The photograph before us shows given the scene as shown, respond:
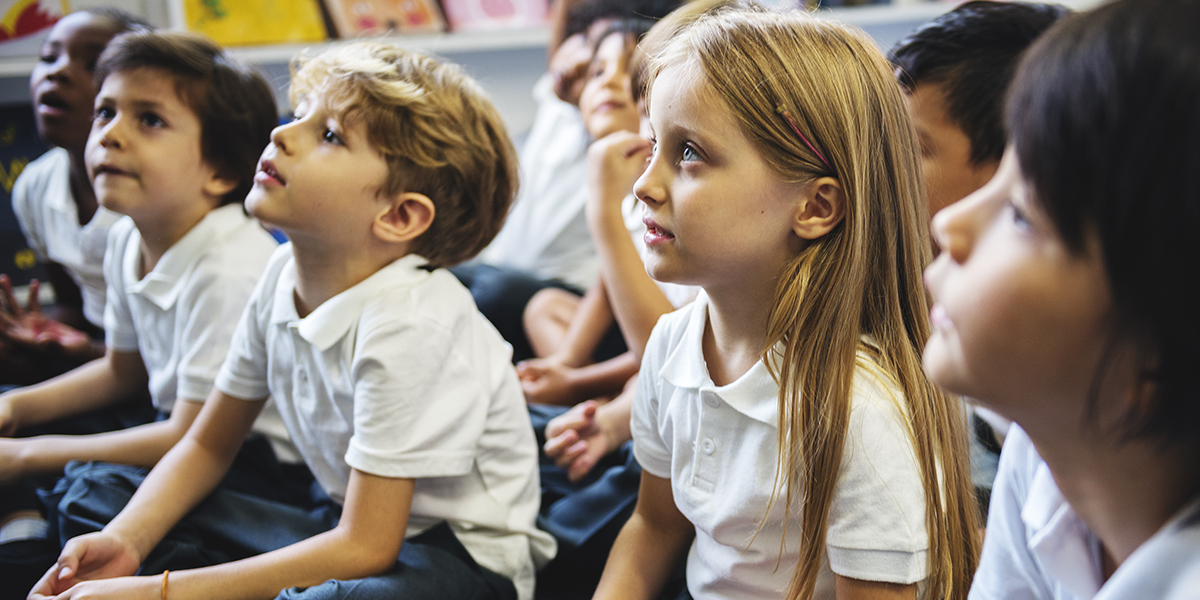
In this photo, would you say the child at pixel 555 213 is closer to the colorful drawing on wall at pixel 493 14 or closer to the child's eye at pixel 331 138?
the colorful drawing on wall at pixel 493 14

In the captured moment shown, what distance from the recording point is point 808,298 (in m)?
0.66

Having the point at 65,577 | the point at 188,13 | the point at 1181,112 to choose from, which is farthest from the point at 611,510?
the point at 188,13

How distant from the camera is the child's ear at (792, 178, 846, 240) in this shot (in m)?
0.65

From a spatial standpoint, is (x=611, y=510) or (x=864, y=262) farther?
(x=611, y=510)

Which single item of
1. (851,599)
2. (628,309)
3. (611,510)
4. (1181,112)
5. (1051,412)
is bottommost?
(611,510)

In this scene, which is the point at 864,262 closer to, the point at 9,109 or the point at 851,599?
the point at 851,599

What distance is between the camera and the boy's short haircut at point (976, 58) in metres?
0.93

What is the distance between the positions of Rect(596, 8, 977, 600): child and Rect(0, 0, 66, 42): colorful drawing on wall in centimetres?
169

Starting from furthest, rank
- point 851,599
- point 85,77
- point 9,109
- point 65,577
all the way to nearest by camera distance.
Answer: point 9,109 → point 85,77 → point 65,577 → point 851,599

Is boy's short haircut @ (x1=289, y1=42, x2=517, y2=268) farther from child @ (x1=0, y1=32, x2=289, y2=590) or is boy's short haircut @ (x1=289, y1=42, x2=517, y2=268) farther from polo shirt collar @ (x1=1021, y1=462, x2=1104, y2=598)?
polo shirt collar @ (x1=1021, y1=462, x2=1104, y2=598)

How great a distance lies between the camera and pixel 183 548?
89 centimetres

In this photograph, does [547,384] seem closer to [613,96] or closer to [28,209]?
[613,96]

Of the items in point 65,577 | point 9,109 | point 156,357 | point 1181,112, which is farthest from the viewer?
point 9,109

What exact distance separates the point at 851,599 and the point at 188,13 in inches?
77.4
